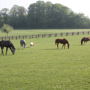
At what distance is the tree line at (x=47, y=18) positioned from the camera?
113 meters

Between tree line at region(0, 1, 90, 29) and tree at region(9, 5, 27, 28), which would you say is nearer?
tree line at region(0, 1, 90, 29)

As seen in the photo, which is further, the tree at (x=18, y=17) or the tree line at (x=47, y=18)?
the tree at (x=18, y=17)

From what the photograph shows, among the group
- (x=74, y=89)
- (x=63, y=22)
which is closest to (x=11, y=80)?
(x=74, y=89)

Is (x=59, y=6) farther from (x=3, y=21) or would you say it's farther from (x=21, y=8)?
(x=3, y=21)

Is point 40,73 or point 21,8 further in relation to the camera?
point 21,8

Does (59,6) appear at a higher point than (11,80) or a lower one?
higher

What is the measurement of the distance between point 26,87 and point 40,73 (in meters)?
2.75

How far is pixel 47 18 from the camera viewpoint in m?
118

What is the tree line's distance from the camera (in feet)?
370

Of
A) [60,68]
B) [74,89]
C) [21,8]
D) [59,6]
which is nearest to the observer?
[74,89]

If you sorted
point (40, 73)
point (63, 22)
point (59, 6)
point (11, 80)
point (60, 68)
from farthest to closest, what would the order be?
point (59, 6) → point (63, 22) → point (60, 68) → point (40, 73) → point (11, 80)

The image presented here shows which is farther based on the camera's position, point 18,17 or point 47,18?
point 18,17

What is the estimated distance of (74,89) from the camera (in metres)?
10.2

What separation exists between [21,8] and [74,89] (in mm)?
130407
